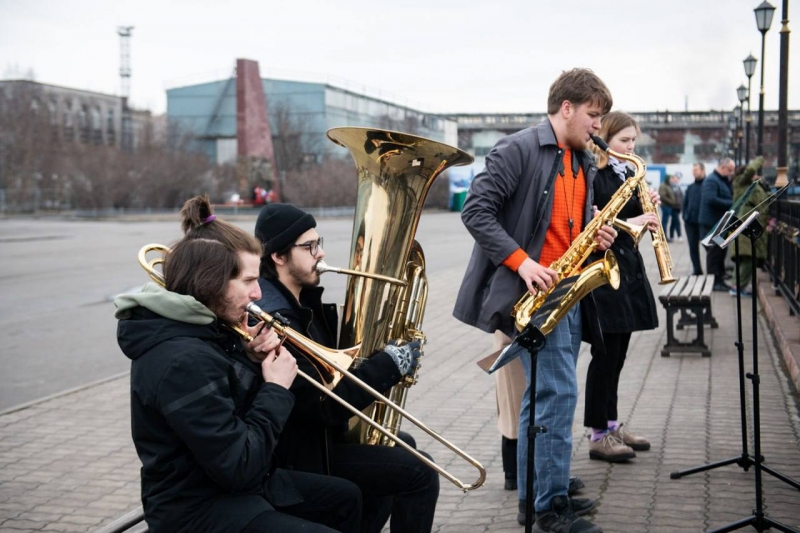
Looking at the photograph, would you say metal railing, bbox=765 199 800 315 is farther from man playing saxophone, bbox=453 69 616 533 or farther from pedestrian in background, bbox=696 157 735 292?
man playing saxophone, bbox=453 69 616 533

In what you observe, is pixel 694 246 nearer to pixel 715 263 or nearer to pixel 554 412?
pixel 715 263

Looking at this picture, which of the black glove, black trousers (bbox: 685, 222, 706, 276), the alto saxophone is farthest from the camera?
black trousers (bbox: 685, 222, 706, 276)

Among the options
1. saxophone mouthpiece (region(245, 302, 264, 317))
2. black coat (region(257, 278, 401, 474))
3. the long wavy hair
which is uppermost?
the long wavy hair

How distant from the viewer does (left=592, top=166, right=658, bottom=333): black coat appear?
477cm

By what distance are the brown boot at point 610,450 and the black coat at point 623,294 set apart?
69 centimetres

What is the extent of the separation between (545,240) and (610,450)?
1564mm

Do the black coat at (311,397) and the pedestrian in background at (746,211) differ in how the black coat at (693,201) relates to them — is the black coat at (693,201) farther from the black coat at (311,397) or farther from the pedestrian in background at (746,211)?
the black coat at (311,397)

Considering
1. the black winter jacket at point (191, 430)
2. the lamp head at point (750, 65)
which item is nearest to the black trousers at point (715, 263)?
the black winter jacket at point (191, 430)

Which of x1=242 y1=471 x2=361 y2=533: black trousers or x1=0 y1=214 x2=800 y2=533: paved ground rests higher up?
x1=242 y1=471 x2=361 y2=533: black trousers

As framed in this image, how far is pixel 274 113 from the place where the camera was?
59281mm

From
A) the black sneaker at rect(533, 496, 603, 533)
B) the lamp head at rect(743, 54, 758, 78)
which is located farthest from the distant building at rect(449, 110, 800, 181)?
the black sneaker at rect(533, 496, 603, 533)

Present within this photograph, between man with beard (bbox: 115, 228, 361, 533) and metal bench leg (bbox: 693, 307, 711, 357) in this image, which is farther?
metal bench leg (bbox: 693, 307, 711, 357)

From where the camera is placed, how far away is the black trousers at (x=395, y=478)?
3.47m

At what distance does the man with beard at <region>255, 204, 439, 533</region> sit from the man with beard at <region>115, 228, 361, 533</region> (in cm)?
33
